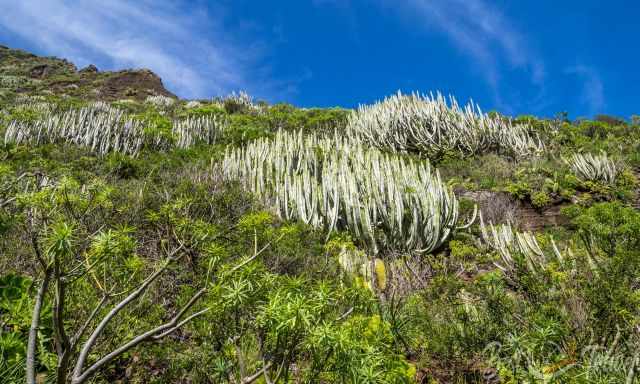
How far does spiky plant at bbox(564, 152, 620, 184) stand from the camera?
10.1 m

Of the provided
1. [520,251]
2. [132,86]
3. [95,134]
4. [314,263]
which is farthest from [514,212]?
[132,86]

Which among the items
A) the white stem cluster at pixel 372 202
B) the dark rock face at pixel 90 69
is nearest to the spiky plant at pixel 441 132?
the white stem cluster at pixel 372 202

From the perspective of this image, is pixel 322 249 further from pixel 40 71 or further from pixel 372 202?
pixel 40 71

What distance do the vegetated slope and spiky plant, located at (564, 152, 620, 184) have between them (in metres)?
0.06

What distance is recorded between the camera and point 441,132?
517 inches

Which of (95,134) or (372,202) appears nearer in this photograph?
(372,202)

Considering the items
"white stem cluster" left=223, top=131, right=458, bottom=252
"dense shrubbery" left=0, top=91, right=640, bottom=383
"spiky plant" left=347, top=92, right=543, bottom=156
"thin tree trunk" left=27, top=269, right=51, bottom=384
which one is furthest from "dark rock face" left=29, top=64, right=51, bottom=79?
"thin tree trunk" left=27, top=269, right=51, bottom=384

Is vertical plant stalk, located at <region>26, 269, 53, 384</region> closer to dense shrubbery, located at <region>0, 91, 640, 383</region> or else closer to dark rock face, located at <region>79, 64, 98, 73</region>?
dense shrubbery, located at <region>0, 91, 640, 383</region>

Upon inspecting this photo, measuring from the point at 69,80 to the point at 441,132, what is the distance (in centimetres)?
2988

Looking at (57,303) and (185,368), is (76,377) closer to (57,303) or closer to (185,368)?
(57,303)

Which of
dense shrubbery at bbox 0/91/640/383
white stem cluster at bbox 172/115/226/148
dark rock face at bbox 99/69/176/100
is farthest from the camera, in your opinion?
dark rock face at bbox 99/69/176/100

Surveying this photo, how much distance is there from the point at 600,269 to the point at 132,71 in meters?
36.2

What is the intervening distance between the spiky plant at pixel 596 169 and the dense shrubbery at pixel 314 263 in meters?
0.05

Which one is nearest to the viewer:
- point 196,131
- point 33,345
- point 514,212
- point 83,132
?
point 33,345
